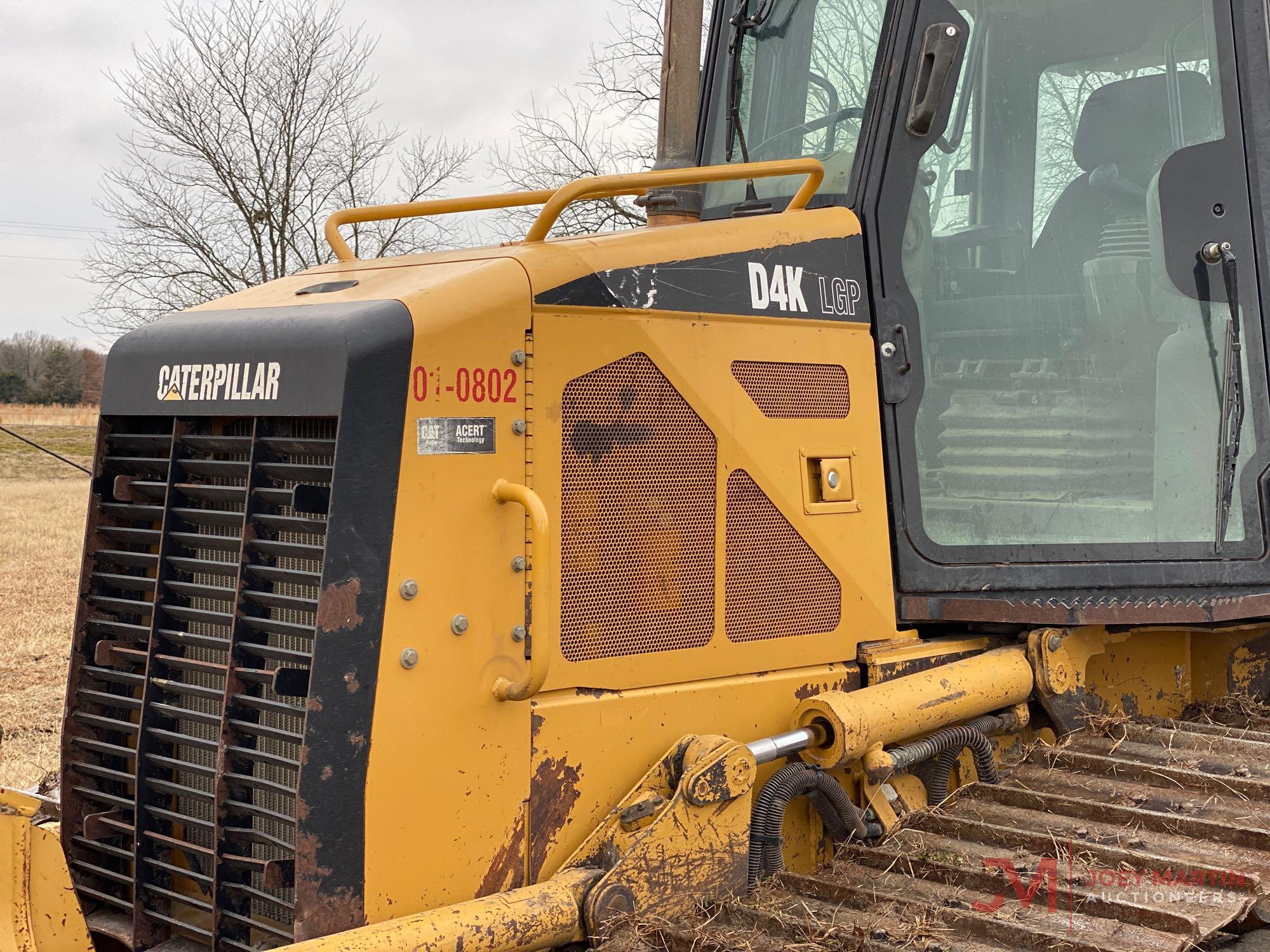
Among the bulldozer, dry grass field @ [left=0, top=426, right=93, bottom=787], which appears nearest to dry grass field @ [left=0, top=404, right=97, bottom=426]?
dry grass field @ [left=0, top=426, right=93, bottom=787]

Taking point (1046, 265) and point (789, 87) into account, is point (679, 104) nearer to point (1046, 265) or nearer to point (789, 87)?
point (789, 87)

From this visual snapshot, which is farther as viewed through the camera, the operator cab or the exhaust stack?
the exhaust stack

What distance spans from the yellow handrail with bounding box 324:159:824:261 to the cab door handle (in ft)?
0.97

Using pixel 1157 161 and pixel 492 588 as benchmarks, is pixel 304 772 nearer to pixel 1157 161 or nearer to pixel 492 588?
pixel 492 588

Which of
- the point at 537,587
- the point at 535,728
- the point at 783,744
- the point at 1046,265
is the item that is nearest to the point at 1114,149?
the point at 1046,265

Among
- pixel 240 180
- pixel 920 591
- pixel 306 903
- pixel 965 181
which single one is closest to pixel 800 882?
pixel 920 591

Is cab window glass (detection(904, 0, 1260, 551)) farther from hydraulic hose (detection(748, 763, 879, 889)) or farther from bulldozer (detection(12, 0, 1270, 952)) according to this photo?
hydraulic hose (detection(748, 763, 879, 889))

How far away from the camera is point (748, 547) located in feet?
11.1

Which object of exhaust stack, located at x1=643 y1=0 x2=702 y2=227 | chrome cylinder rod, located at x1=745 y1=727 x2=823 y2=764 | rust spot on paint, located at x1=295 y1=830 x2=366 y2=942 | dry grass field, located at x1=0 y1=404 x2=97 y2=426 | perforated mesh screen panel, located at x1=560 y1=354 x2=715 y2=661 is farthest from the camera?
dry grass field, located at x1=0 y1=404 x2=97 y2=426

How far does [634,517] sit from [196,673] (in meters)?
1.08

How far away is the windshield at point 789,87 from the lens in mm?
3768

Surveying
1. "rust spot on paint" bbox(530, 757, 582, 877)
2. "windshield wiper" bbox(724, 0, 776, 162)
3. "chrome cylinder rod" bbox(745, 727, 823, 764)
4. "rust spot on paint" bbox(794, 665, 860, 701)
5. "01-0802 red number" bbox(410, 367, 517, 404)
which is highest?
"windshield wiper" bbox(724, 0, 776, 162)

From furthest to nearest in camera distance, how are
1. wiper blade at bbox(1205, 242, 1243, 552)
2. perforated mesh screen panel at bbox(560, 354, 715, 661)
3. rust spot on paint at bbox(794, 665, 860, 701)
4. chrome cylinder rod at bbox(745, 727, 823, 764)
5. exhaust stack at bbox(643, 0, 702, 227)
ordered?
1. wiper blade at bbox(1205, 242, 1243, 552)
2. exhaust stack at bbox(643, 0, 702, 227)
3. rust spot on paint at bbox(794, 665, 860, 701)
4. chrome cylinder rod at bbox(745, 727, 823, 764)
5. perforated mesh screen panel at bbox(560, 354, 715, 661)

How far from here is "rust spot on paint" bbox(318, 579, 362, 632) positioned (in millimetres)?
2695
